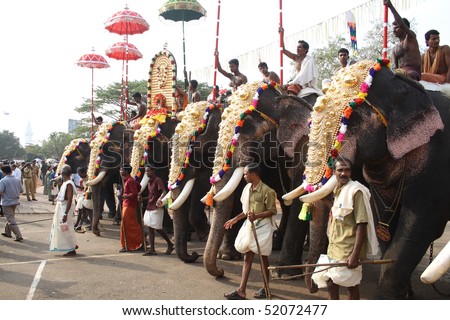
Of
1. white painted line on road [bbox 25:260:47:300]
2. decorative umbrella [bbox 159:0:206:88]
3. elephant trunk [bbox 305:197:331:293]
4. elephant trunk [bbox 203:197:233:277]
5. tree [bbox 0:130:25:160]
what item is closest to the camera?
elephant trunk [bbox 305:197:331:293]

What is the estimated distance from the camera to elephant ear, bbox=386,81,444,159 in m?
4.55

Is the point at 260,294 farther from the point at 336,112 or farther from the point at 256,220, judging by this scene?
the point at 336,112

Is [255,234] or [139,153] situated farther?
[139,153]

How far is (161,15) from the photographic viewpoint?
1331 cm

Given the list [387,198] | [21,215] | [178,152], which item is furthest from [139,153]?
[21,215]

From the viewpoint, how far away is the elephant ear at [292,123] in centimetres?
641

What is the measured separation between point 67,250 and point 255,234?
4.34m

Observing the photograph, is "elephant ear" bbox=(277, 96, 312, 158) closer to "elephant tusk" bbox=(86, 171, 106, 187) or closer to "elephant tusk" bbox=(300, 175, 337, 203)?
"elephant tusk" bbox=(300, 175, 337, 203)

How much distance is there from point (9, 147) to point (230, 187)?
2475 inches

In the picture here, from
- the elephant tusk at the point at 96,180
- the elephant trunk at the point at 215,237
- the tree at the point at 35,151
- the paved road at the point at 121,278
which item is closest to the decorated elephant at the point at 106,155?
the elephant tusk at the point at 96,180

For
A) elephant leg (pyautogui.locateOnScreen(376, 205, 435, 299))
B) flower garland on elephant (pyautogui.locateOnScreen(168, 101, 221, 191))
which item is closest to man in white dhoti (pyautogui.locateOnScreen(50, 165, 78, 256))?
flower garland on elephant (pyautogui.locateOnScreen(168, 101, 221, 191))

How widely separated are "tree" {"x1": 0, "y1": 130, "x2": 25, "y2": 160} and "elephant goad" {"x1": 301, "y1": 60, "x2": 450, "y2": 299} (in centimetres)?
6122

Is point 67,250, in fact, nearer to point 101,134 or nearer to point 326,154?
point 101,134

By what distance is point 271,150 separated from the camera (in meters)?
6.64
